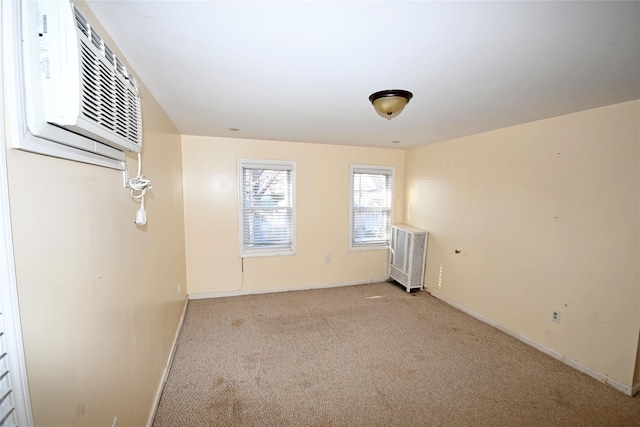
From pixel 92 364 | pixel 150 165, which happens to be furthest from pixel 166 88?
pixel 92 364

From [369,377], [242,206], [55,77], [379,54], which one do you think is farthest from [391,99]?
[242,206]

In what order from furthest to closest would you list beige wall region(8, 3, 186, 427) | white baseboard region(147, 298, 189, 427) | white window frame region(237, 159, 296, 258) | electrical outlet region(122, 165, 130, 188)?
1. white window frame region(237, 159, 296, 258)
2. white baseboard region(147, 298, 189, 427)
3. electrical outlet region(122, 165, 130, 188)
4. beige wall region(8, 3, 186, 427)

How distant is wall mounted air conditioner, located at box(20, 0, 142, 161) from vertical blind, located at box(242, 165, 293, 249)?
9.43 feet

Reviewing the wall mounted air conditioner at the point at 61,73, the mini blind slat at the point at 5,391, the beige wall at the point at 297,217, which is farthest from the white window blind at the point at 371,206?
the mini blind slat at the point at 5,391

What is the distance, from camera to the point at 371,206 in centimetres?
442

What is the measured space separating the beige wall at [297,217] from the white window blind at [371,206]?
134mm

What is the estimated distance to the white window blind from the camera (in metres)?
4.30

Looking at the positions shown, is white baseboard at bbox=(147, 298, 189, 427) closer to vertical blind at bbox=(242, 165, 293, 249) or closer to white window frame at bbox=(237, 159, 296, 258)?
white window frame at bbox=(237, 159, 296, 258)

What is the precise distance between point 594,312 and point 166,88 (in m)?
3.83

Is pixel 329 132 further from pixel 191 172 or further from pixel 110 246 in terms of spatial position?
pixel 110 246

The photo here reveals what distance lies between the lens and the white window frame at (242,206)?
3.72 metres

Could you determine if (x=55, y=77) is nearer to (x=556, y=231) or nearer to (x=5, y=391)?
(x=5, y=391)

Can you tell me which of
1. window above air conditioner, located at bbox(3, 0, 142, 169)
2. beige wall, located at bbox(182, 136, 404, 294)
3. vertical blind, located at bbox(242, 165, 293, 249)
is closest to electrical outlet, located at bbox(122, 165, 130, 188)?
window above air conditioner, located at bbox(3, 0, 142, 169)

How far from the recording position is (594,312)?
2182mm
